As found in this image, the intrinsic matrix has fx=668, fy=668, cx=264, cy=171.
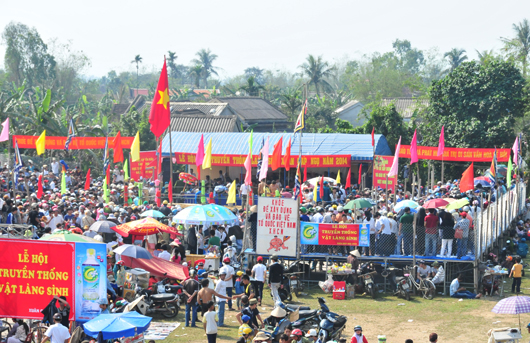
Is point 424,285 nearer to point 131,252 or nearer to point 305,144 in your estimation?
point 131,252

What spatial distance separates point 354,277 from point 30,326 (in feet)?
29.1

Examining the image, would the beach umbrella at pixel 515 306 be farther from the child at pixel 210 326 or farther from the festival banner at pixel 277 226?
the festival banner at pixel 277 226

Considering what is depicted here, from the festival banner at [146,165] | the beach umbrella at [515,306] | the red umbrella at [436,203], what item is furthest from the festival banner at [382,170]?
the beach umbrella at [515,306]

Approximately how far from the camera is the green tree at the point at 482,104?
117 feet

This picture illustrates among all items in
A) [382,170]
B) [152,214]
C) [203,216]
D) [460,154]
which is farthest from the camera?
[460,154]

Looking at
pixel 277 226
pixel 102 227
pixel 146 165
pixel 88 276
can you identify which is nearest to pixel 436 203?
pixel 277 226

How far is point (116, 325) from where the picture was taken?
11.0 m

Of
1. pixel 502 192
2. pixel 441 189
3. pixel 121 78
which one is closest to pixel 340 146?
pixel 441 189

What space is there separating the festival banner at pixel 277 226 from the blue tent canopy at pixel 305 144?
16.7 m

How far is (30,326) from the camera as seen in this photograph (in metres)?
13.2

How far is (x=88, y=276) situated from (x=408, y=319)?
25.9 ft

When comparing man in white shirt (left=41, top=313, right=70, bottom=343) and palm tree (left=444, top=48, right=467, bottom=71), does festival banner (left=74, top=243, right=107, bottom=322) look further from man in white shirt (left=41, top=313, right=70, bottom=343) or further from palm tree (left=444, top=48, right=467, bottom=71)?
palm tree (left=444, top=48, right=467, bottom=71)

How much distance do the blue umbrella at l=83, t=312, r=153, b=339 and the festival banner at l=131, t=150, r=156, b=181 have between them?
20.4 meters

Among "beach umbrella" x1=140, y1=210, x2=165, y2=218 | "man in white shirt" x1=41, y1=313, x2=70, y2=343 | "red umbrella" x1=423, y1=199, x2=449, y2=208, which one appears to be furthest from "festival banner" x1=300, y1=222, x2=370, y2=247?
"man in white shirt" x1=41, y1=313, x2=70, y2=343
